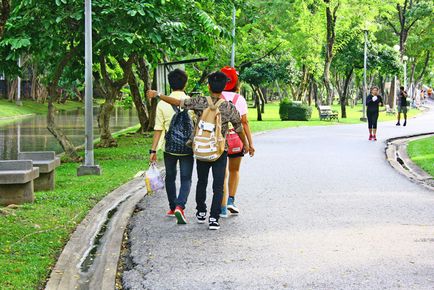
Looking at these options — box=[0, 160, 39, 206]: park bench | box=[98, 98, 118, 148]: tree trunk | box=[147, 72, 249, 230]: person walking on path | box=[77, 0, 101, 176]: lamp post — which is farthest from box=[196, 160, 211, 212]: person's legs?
box=[98, 98, 118, 148]: tree trunk

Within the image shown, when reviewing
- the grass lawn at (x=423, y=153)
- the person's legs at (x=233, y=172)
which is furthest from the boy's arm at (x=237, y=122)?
the grass lawn at (x=423, y=153)

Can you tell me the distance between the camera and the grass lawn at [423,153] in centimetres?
1603

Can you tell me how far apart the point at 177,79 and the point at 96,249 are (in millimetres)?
2256

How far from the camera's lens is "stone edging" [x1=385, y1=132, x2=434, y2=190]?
45.5 ft

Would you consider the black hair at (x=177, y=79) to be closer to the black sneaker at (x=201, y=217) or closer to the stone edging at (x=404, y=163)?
the black sneaker at (x=201, y=217)

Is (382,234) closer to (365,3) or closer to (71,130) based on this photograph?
(71,130)

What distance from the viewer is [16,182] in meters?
10.2

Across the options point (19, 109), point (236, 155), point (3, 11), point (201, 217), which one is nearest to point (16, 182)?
point (3, 11)

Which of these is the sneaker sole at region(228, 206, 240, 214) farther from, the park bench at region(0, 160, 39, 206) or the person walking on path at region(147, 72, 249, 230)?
the park bench at region(0, 160, 39, 206)

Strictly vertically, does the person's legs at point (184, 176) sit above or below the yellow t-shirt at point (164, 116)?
below

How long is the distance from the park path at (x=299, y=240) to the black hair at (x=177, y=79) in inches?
61.1

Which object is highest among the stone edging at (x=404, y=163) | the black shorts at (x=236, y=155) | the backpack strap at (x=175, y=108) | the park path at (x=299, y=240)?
the backpack strap at (x=175, y=108)

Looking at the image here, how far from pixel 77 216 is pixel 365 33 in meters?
36.4

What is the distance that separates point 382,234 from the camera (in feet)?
27.3
